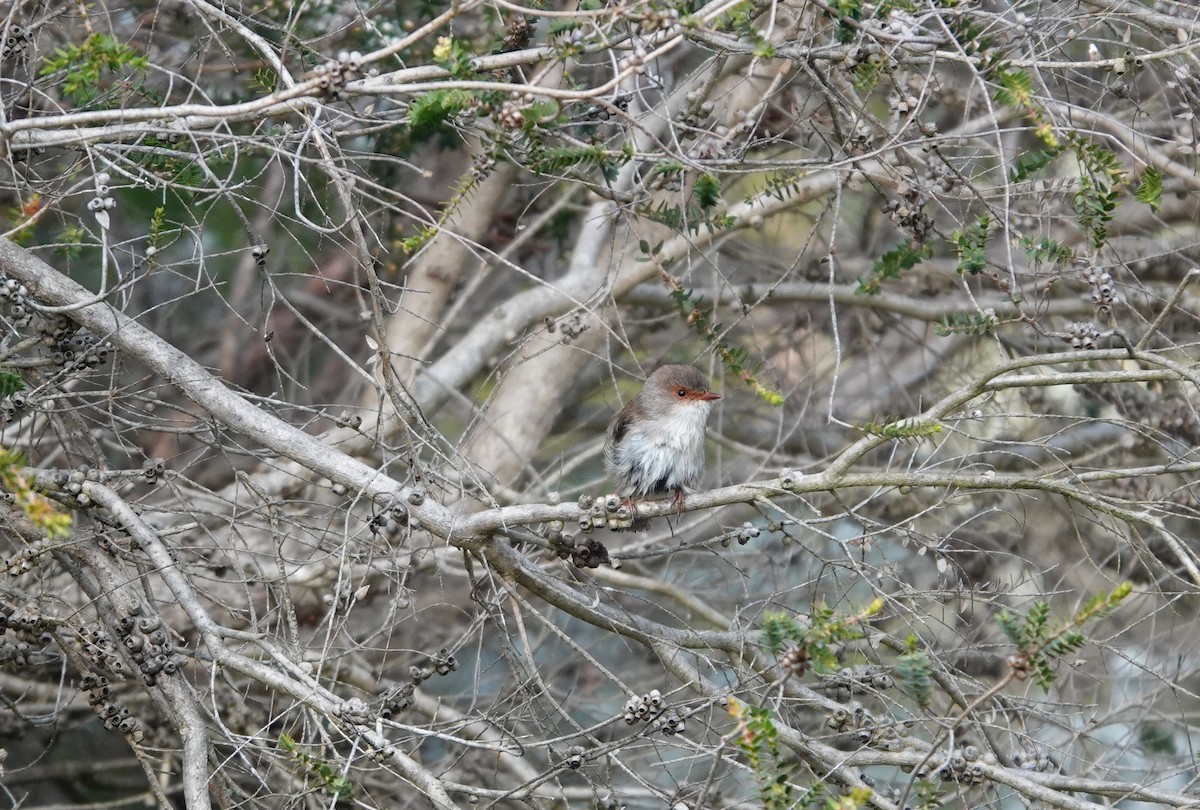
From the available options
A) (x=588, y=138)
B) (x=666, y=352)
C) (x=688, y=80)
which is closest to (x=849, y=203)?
(x=666, y=352)

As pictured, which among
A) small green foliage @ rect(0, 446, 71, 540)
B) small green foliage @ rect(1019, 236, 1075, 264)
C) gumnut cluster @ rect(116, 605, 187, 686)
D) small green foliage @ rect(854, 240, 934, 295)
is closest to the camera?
small green foliage @ rect(0, 446, 71, 540)

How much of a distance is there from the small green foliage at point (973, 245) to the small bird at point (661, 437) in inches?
62.5

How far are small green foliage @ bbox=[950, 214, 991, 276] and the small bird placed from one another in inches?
62.5

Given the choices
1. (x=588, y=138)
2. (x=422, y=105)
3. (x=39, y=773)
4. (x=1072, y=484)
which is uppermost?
(x=422, y=105)

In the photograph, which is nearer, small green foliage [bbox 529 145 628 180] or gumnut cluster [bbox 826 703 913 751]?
gumnut cluster [bbox 826 703 913 751]

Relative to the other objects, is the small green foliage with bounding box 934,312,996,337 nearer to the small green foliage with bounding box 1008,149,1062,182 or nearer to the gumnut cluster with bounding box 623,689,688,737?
the small green foliage with bounding box 1008,149,1062,182

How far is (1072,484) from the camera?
3699 millimetres

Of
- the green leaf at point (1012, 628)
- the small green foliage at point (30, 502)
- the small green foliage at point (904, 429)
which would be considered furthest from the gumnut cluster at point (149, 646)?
the green leaf at point (1012, 628)

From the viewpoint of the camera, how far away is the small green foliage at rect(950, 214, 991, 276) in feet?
13.9

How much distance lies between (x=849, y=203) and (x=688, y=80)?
13.6 feet

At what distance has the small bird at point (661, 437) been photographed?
548 cm

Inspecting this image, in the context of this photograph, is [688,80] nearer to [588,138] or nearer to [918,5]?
[588,138]

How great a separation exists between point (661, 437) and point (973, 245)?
1.74 metres

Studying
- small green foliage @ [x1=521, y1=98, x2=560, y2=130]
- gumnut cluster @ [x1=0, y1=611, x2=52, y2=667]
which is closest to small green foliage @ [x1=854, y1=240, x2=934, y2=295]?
small green foliage @ [x1=521, y1=98, x2=560, y2=130]
